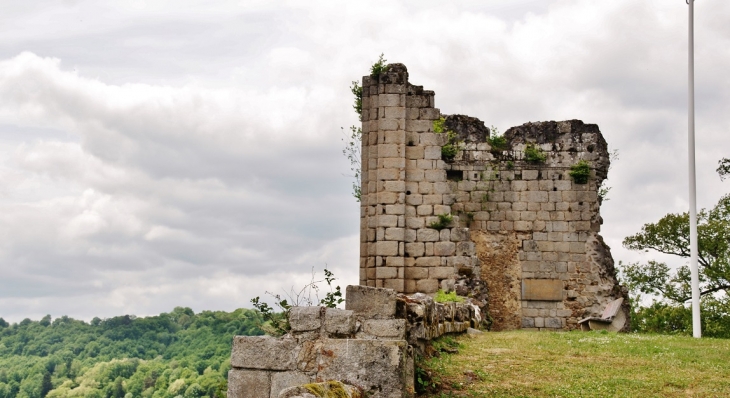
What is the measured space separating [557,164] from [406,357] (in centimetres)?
1354

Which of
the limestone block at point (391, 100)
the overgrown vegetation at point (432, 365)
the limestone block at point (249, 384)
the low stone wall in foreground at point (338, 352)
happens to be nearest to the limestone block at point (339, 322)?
the low stone wall in foreground at point (338, 352)

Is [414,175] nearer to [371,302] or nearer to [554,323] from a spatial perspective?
[554,323]

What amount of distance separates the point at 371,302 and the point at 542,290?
12.7 meters

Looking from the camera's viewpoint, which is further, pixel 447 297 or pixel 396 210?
pixel 396 210

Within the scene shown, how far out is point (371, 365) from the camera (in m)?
7.42

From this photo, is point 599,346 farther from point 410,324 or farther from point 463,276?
point 463,276

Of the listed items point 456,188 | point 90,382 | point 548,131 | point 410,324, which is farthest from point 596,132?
point 90,382

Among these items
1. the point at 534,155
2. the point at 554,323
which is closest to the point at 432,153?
the point at 534,155

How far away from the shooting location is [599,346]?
43.5 ft

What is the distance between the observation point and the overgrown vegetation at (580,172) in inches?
802

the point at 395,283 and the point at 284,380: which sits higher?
the point at 395,283

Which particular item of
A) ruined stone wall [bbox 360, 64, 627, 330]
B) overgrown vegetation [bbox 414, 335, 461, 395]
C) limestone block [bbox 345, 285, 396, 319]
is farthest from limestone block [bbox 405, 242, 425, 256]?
limestone block [bbox 345, 285, 396, 319]

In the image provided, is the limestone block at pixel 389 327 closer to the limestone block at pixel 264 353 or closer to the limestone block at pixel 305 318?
the limestone block at pixel 305 318

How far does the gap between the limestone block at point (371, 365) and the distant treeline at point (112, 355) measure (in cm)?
3523
